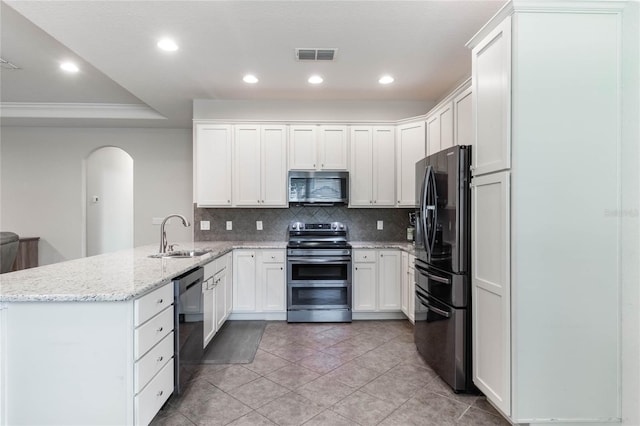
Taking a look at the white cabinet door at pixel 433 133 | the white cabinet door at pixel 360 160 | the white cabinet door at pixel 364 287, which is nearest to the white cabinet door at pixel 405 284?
the white cabinet door at pixel 364 287

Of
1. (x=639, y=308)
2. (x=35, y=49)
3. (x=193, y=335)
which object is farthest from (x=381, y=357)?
(x=35, y=49)

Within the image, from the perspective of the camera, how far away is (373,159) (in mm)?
4062

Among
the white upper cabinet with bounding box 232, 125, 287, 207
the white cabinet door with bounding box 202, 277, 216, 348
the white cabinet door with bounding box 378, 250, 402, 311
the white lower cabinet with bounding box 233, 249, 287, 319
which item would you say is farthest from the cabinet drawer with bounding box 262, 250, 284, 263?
the white cabinet door with bounding box 378, 250, 402, 311

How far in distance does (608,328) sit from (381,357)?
1685mm

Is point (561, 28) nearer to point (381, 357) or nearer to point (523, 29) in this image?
point (523, 29)

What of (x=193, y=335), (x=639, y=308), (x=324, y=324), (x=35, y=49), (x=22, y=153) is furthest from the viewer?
(x=22, y=153)

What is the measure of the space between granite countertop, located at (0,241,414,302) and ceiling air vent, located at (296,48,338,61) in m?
2.03

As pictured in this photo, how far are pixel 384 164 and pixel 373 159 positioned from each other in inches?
6.2

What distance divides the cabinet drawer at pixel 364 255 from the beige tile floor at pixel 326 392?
37.7 inches

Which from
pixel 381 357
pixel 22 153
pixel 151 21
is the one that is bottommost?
pixel 381 357

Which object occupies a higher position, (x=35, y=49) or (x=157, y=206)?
(x=35, y=49)

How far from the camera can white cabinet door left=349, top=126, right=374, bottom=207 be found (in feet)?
13.3

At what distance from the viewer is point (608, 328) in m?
1.72

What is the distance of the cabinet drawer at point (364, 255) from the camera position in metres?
3.80
